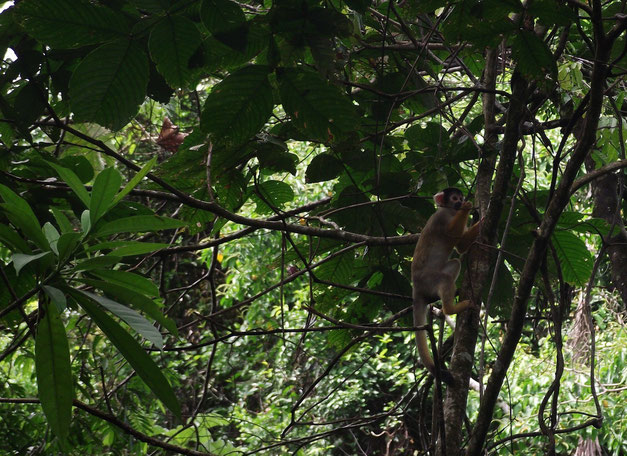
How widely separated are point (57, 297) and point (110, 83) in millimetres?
560

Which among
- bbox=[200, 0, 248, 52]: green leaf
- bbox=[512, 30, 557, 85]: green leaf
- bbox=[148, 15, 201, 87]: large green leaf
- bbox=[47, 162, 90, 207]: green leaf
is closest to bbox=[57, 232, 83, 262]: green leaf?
bbox=[47, 162, 90, 207]: green leaf

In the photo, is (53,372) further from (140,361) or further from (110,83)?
(110,83)

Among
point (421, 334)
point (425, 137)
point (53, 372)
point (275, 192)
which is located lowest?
point (53, 372)

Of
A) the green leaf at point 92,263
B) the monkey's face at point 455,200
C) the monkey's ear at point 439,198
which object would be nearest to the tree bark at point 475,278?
the monkey's ear at point 439,198

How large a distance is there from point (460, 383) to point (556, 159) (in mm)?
698

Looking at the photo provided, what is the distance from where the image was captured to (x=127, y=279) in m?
1.46

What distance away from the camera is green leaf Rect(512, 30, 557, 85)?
1686 millimetres

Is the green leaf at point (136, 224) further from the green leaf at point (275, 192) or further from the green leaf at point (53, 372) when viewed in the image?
the green leaf at point (275, 192)

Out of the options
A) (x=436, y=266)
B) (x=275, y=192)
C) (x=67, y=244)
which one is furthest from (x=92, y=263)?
(x=436, y=266)

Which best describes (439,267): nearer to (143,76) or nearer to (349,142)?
(349,142)

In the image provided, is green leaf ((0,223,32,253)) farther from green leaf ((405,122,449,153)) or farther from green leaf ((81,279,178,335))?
green leaf ((405,122,449,153))

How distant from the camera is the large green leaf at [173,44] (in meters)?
1.44

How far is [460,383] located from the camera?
178 centimetres

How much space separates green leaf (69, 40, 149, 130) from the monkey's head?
1.29m
